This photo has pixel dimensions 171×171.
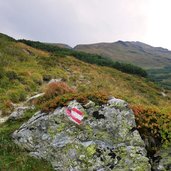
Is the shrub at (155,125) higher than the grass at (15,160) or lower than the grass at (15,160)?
higher

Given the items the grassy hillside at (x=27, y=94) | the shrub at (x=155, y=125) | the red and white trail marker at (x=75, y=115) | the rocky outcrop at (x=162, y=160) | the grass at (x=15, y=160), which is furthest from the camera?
the red and white trail marker at (x=75, y=115)

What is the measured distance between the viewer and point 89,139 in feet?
33.1

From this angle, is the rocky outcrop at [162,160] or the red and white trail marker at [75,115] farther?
the red and white trail marker at [75,115]

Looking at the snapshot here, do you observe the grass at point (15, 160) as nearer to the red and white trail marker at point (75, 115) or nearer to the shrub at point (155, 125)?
the red and white trail marker at point (75, 115)

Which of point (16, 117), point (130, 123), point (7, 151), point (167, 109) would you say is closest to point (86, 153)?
point (130, 123)

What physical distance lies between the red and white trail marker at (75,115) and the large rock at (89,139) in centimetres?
11

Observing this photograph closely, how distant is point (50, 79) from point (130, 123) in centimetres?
1946

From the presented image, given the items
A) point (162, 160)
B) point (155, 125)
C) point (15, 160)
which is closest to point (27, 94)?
point (15, 160)

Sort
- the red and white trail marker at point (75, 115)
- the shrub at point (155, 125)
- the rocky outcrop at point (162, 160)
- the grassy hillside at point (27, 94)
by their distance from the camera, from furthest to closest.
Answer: the red and white trail marker at point (75, 115) → the shrub at point (155, 125) → the grassy hillside at point (27, 94) → the rocky outcrop at point (162, 160)

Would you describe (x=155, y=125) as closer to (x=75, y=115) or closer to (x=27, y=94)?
(x=75, y=115)

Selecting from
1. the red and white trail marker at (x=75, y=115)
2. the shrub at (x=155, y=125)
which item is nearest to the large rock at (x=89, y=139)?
the red and white trail marker at (x=75, y=115)

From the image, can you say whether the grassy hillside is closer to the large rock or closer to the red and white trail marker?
the large rock

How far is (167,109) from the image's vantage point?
11.3 meters

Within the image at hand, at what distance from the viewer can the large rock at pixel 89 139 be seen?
9477mm
